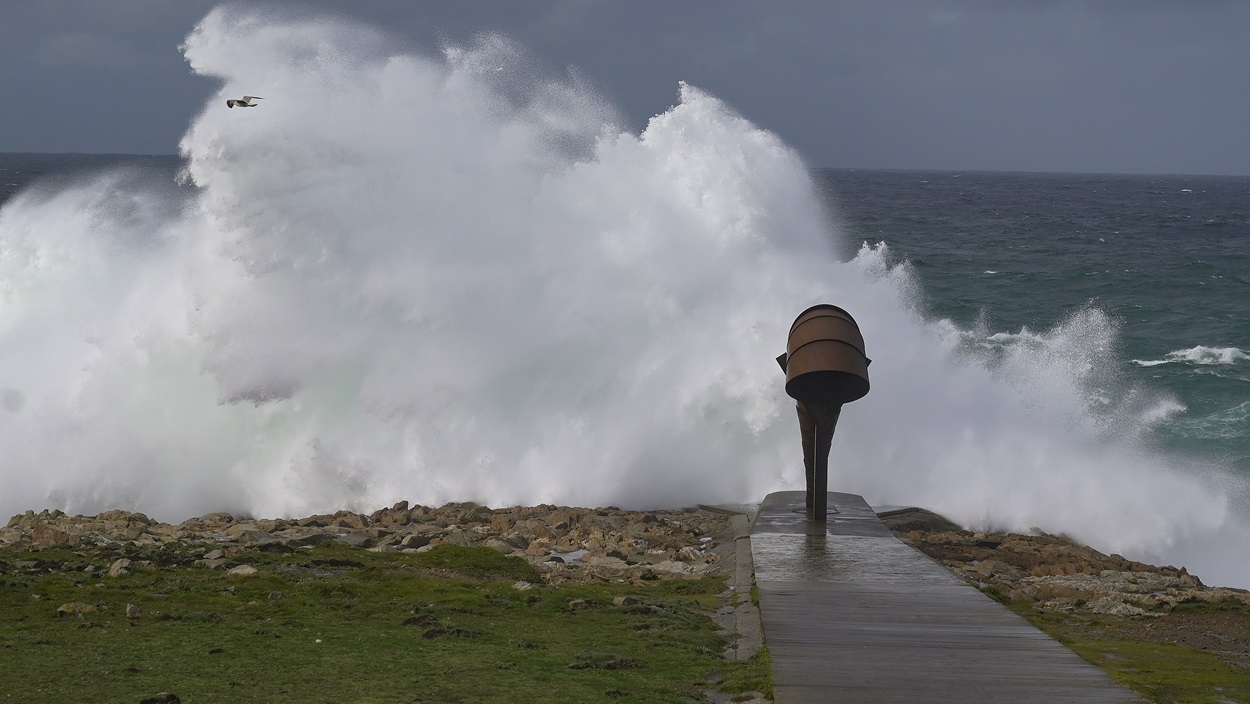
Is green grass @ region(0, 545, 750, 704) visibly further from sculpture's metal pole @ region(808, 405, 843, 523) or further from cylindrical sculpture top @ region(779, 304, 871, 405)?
cylindrical sculpture top @ region(779, 304, 871, 405)

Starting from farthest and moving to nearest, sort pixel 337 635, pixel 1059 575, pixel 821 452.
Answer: pixel 821 452
pixel 1059 575
pixel 337 635

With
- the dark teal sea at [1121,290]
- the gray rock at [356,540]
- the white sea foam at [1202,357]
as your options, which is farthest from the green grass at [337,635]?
the white sea foam at [1202,357]

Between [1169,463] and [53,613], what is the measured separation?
2057 cm

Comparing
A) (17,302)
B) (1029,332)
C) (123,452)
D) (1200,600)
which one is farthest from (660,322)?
(1029,332)

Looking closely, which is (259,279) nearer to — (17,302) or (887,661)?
(17,302)

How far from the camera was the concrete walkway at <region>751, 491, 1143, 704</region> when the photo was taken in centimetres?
793

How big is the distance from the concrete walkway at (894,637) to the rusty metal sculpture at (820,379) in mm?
1771

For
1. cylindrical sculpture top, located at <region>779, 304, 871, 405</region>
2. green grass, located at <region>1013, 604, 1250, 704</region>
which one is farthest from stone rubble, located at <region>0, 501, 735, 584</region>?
green grass, located at <region>1013, 604, 1250, 704</region>

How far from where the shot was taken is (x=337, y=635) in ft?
31.3

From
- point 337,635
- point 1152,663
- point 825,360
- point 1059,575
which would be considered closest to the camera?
point 337,635

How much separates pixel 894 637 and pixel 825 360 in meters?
5.66

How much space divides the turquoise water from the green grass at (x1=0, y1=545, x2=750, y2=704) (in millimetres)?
18995

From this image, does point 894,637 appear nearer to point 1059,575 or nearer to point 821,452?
point 821,452

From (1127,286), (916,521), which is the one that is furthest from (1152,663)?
(1127,286)
